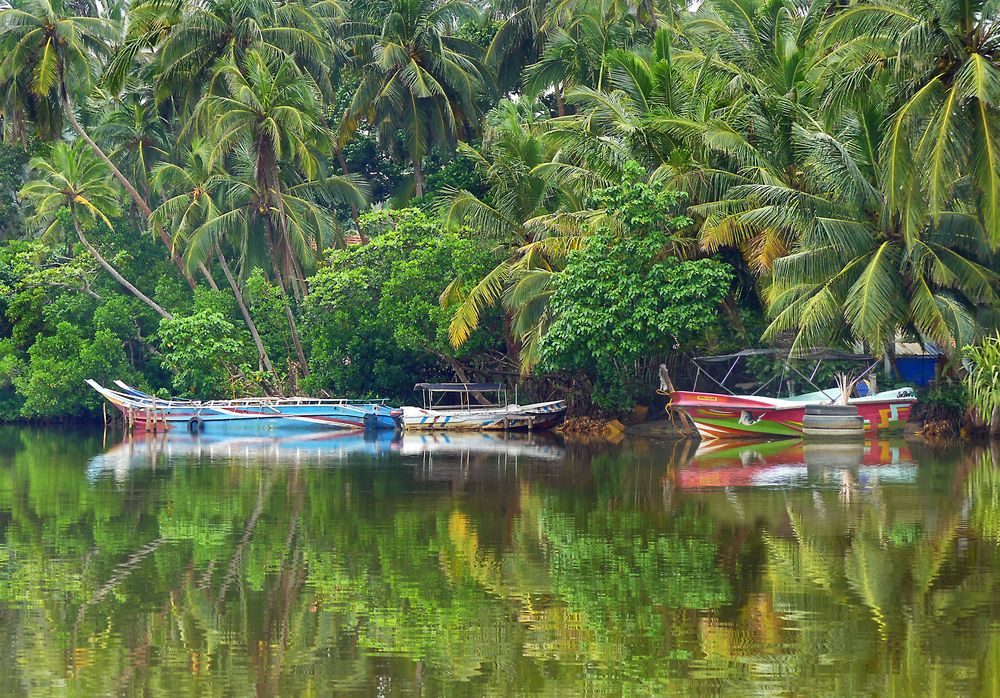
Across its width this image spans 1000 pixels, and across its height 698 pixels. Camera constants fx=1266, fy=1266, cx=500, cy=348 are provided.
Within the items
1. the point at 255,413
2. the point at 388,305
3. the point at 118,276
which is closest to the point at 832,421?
the point at 388,305

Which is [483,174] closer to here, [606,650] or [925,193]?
[925,193]

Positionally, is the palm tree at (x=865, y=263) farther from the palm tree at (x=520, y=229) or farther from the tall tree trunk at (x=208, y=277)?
the tall tree trunk at (x=208, y=277)

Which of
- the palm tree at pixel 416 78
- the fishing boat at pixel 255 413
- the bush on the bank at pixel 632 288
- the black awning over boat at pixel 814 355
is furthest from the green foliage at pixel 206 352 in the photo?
the black awning over boat at pixel 814 355

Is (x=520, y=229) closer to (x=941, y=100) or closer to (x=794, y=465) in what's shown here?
(x=794, y=465)

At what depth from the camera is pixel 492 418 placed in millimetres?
32531

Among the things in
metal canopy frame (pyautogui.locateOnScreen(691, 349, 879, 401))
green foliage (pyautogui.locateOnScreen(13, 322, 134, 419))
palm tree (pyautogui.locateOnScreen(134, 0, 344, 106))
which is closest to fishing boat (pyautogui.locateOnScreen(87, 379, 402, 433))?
green foliage (pyautogui.locateOnScreen(13, 322, 134, 419))

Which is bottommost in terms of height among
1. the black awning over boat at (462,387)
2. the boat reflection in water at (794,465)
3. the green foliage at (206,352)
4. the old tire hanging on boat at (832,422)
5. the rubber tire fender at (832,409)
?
the boat reflection in water at (794,465)

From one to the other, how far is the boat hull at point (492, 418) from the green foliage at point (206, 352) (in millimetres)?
6855

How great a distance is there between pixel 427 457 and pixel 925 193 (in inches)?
396

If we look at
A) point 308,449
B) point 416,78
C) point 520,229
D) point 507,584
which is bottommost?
point 507,584

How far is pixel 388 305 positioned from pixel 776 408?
11.6 m

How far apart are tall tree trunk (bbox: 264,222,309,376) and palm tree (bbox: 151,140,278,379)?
0.93 m

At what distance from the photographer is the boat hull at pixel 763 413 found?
26.2m

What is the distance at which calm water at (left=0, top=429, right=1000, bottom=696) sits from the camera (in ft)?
25.2
